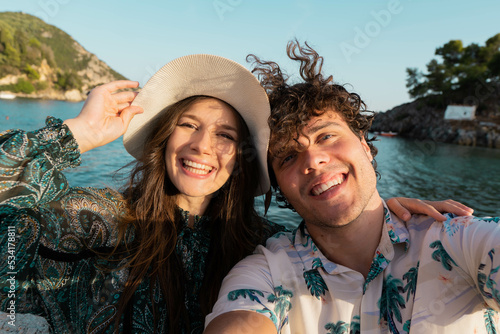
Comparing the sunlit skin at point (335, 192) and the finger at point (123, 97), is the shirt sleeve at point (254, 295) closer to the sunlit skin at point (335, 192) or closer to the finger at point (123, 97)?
the sunlit skin at point (335, 192)

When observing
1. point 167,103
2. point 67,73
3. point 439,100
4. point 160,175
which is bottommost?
point 67,73

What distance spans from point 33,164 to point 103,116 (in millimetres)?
671

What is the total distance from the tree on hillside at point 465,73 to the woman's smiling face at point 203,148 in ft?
219

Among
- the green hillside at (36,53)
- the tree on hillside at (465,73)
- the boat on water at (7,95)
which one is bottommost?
the boat on water at (7,95)

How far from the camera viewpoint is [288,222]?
9570mm

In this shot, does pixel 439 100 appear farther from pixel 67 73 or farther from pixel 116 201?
pixel 67 73

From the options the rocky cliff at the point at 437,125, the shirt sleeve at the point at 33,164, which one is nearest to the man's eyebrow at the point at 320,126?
the shirt sleeve at the point at 33,164

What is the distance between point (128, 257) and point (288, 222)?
756 centimetres

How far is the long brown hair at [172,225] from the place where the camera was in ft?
7.78

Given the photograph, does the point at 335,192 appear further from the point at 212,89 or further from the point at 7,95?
the point at 7,95

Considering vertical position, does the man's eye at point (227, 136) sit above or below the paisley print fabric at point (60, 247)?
above

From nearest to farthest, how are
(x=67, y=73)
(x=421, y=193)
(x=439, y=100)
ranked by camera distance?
(x=421, y=193), (x=439, y=100), (x=67, y=73)

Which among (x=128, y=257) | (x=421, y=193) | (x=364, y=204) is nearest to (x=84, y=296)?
(x=128, y=257)

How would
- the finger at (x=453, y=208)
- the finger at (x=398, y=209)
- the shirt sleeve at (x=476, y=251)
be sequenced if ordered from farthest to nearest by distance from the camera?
the finger at (x=398, y=209)
the finger at (x=453, y=208)
the shirt sleeve at (x=476, y=251)
